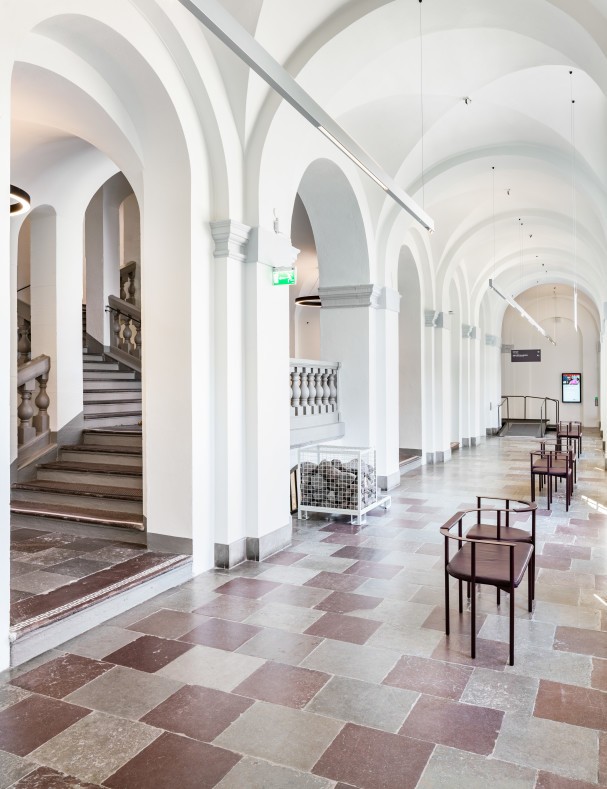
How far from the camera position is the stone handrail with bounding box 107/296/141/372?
10.8 metres

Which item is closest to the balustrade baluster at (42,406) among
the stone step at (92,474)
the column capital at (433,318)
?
the stone step at (92,474)

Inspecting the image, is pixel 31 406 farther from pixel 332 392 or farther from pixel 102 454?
pixel 332 392

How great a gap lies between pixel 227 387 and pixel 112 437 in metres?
2.98

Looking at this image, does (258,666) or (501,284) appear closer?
(258,666)

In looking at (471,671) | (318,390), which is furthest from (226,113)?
(471,671)

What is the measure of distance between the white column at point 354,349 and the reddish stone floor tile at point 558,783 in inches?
280

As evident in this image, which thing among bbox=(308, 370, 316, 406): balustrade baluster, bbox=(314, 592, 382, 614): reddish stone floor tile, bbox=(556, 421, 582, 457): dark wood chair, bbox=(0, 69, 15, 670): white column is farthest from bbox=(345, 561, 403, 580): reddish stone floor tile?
bbox=(556, 421, 582, 457): dark wood chair

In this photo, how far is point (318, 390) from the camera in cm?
900

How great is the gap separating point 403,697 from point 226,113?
505 cm

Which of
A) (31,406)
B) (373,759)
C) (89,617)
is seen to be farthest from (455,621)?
Answer: (31,406)

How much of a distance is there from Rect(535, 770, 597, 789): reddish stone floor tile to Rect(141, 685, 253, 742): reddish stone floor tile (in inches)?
57.1

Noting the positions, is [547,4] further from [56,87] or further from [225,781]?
[225,781]

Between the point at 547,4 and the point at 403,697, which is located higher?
the point at 547,4

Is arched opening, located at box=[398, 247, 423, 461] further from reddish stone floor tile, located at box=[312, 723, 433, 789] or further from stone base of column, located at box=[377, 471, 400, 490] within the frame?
reddish stone floor tile, located at box=[312, 723, 433, 789]
